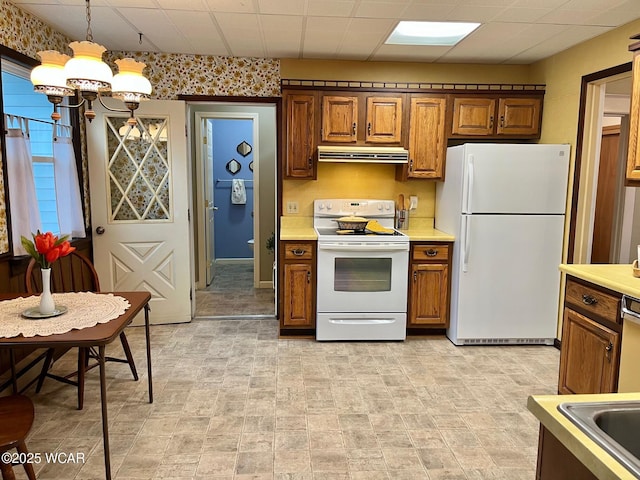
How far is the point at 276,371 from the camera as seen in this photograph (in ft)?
10.8

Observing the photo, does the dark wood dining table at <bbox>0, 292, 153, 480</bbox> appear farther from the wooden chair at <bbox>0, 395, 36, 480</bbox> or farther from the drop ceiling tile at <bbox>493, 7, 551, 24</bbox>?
the drop ceiling tile at <bbox>493, 7, 551, 24</bbox>

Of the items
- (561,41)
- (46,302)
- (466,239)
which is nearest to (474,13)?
(561,41)

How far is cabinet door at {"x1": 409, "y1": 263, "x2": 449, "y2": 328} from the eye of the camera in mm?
3916

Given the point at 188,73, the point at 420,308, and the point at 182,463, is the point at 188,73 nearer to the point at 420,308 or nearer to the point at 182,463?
the point at 420,308

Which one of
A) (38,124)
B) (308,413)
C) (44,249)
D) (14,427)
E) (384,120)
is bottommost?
(308,413)

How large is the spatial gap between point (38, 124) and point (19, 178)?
0.65 meters

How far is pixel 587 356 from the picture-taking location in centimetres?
249

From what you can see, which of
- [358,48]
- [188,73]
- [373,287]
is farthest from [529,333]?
[188,73]

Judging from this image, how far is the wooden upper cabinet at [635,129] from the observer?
7.70 ft

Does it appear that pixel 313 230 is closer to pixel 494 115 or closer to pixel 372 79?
pixel 372 79

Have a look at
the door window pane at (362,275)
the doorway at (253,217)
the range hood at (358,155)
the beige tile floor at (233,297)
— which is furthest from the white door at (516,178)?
the beige tile floor at (233,297)

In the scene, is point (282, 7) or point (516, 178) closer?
point (282, 7)

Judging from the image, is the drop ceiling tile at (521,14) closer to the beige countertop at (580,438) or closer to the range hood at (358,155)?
the range hood at (358,155)

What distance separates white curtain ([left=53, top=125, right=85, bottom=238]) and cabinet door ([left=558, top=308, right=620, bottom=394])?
3598 millimetres
